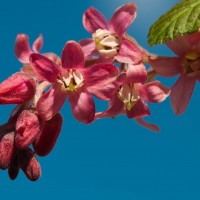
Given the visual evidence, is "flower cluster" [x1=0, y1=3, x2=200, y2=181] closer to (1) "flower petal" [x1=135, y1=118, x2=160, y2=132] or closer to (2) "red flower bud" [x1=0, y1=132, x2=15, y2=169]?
(2) "red flower bud" [x1=0, y1=132, x2=15, y2=169]

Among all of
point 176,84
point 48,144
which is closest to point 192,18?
point 176,84

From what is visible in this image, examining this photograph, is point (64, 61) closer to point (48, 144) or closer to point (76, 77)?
point (76, 77)

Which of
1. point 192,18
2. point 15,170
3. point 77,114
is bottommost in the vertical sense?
point 15,170

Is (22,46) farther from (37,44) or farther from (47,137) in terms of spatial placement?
(47,137)

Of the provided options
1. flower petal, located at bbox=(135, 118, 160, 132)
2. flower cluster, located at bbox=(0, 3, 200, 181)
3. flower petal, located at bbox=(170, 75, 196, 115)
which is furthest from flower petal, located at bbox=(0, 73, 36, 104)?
flower petal, located at bbox=(135, 118, 160, 132)

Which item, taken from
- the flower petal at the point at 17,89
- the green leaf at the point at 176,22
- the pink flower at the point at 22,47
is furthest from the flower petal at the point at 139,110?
the pink flower at the point at 22,47

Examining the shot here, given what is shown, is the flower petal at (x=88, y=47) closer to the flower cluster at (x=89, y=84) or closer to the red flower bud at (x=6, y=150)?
the flower cluster at (x=89, y=84)
